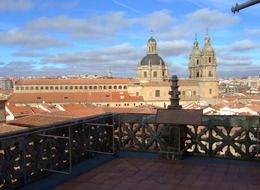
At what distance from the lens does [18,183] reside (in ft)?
14.2

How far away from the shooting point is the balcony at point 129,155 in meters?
4.43

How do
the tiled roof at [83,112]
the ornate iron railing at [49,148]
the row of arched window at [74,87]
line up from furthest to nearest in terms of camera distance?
1. the row of arched window at [74,87]
2. the tiled roof at [83,112]
3. the ornate iron railing at [49,148]

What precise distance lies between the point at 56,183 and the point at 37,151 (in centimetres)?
46

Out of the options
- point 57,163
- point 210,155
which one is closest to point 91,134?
point 57,163

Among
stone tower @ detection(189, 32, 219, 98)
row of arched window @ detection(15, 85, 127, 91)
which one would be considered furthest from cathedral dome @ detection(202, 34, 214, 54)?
row of arched window @ detection(15, 85, 127, 91)

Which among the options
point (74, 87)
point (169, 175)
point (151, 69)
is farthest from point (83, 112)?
point (151, 69)

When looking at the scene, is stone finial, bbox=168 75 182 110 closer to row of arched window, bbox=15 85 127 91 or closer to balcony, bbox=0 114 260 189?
balcony, bbox=0 114 260 189

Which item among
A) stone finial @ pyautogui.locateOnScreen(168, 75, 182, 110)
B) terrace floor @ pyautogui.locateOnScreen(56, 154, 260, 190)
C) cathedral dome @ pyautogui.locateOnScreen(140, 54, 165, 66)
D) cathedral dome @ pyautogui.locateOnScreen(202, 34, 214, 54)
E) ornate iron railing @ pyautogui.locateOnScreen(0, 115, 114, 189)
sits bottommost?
terrace floor @ pyautogui.locateOnScreen(56, 154, 260, 190)

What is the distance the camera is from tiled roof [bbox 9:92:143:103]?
257 ft

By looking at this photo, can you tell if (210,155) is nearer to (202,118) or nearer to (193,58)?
(202,118)

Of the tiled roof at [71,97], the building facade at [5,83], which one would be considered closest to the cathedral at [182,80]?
the tiled roof at [71,97]

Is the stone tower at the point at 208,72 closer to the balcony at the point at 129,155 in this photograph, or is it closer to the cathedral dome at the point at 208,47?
the cathedral dome at the point at 208,47

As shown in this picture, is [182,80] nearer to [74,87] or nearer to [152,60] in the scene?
[152,60]

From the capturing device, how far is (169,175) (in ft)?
16.1
